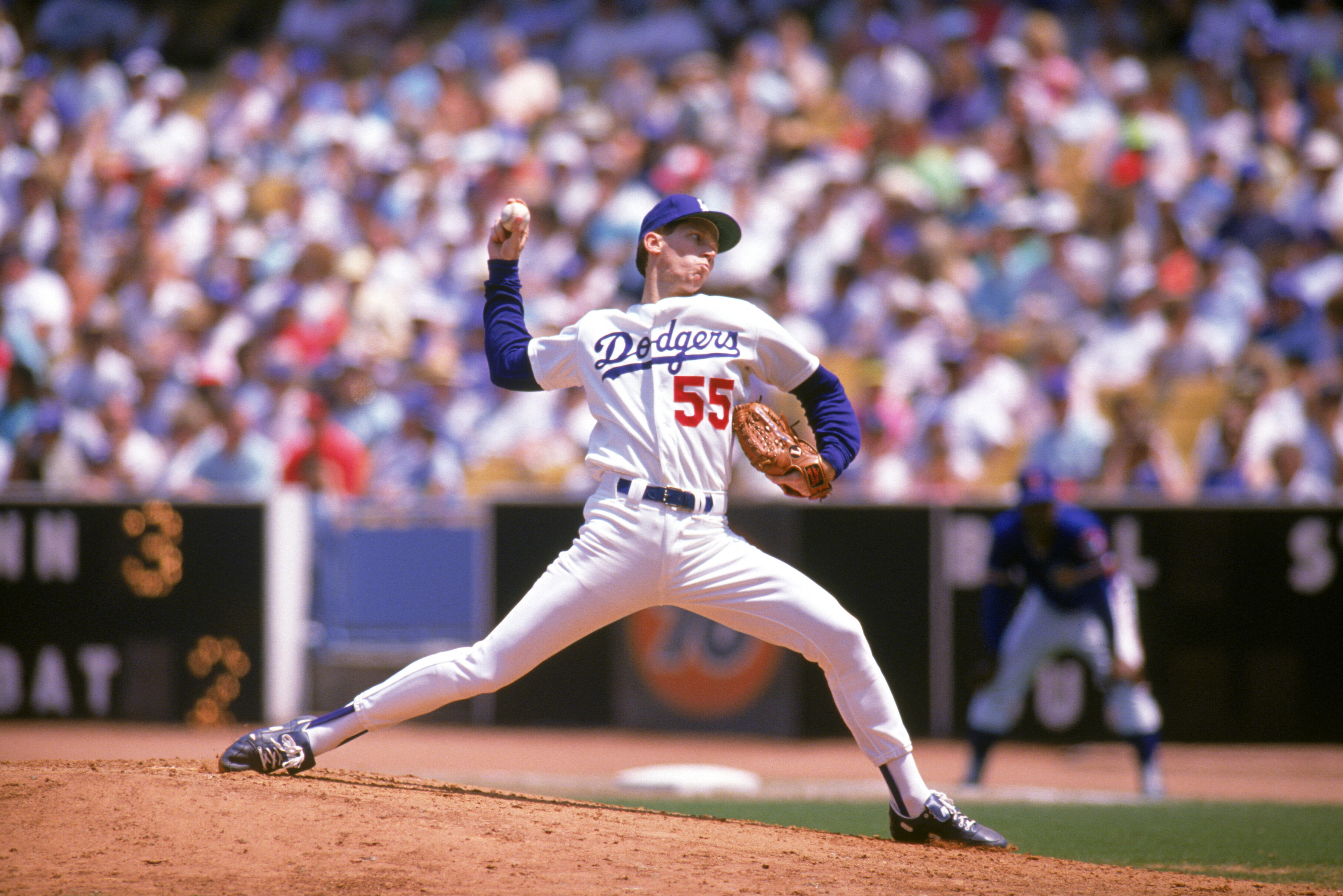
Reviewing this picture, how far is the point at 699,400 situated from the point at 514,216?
2.70 feet

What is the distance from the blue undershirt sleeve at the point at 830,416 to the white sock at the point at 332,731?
168cm

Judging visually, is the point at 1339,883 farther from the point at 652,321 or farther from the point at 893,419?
the point at 893,419

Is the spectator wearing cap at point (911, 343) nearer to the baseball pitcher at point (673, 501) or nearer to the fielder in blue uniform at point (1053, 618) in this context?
the fielder in blue uniform at point (1053, 618)

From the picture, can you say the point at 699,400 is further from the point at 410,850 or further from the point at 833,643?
the point at 410,850

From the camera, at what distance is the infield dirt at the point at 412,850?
414 centimetres

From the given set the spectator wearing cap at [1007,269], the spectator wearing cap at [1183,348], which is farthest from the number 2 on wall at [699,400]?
the spectator wearing cap at [1007,269]

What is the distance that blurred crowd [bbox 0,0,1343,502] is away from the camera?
34.3ft

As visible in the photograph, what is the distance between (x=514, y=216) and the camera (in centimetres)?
494

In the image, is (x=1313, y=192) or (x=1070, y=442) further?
(x=1313, y=192)

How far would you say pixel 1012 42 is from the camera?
13391 mm

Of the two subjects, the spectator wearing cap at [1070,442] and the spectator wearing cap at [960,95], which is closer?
the spectator wearing cap at [1070,442]

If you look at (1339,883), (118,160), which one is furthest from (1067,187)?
(118,160)

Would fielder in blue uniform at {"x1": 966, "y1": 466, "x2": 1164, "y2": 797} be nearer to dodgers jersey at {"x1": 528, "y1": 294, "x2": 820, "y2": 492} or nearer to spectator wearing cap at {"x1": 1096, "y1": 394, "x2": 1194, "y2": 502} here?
spectator wearing cap at {"x1": 1096, "y1": 394, "x2": 1194, "y2": 502}

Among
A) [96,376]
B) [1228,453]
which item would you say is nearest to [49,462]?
[96,376]
